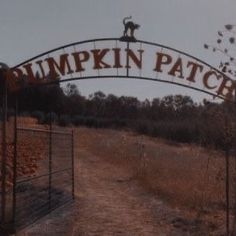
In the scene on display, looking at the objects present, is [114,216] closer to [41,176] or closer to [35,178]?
[41,176]

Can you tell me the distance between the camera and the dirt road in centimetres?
1152

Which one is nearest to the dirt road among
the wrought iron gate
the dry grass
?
the wrought iron gate

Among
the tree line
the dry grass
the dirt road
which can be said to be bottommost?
the dirt road

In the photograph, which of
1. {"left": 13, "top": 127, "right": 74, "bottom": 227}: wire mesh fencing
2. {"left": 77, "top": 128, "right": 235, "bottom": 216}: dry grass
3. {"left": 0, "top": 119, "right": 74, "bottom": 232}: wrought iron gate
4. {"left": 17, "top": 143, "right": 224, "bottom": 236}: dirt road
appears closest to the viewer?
{"left": 0, "top": 119, "right": 74, "bottom": 232}: wrought iron gate

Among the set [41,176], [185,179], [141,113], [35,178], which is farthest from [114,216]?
[141,113]

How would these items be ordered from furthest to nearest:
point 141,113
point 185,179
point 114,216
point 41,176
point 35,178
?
point 141,113
point 185,179
point 114,216
point 41,176
point 35,178

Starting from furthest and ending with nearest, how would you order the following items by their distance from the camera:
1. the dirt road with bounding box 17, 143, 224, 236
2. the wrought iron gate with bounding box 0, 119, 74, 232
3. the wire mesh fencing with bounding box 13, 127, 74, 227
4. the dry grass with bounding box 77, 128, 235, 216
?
the dry grass with bounding box 77, 128, 235, 216
the wire mesh fencing with bounding box 13, 127, 74, 227
the dirt road with bounding box 17, 143, 224, 236
the wrought iron gate with bounding box 0, 119, 74, 232

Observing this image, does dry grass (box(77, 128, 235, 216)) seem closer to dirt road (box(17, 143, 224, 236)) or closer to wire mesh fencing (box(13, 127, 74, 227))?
dirt road (box(17, 143, 224, 236))

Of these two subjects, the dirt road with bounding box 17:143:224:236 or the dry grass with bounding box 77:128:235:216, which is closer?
the dirt road with bounding box 17:143:224:236

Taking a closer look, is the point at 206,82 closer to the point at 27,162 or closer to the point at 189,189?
the point at 189,189

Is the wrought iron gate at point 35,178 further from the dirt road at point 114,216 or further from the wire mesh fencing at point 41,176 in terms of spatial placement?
the dirt road at point 114,216

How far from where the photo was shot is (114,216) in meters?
13.3

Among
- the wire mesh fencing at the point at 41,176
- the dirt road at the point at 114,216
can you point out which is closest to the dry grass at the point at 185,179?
the dirt road at the point at 114,216

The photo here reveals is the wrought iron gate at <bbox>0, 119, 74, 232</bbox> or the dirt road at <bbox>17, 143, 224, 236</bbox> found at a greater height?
the wrought iron gate at <bbox>0, 119, 74, 232</bbox>
